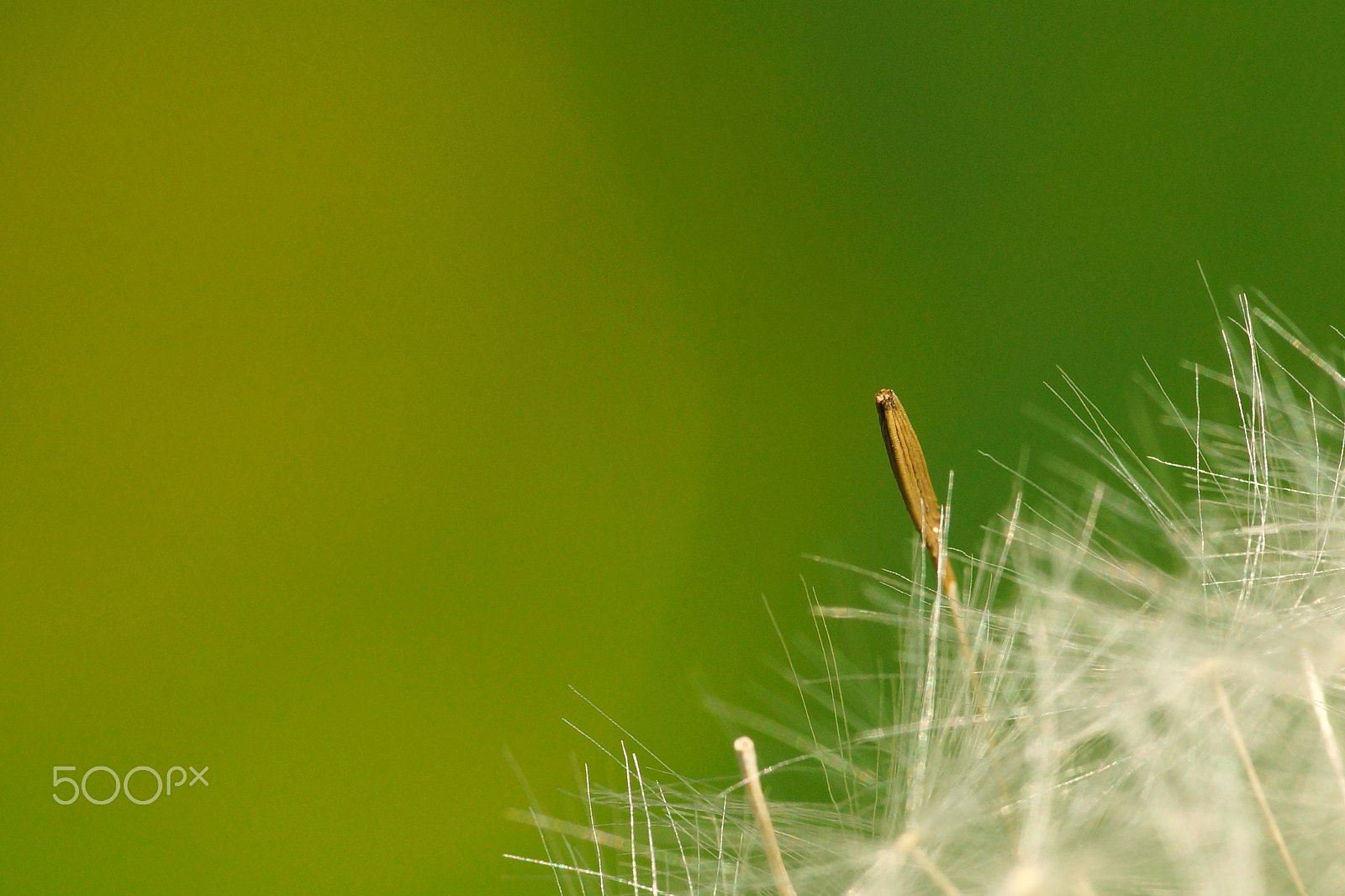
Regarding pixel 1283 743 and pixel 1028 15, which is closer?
pixel 1283 743

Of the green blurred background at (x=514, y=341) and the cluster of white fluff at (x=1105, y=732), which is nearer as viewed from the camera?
the cluster of white fluff at (x=1105, y=732)

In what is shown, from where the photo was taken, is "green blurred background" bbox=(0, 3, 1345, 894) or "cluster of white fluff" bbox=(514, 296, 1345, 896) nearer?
"cluster of white fluff" bbox=(514, 296, 1345, 896)

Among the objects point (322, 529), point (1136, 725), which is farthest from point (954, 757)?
point (322, 529)

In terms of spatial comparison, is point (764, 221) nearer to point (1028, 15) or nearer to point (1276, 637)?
point (1028, 15)
